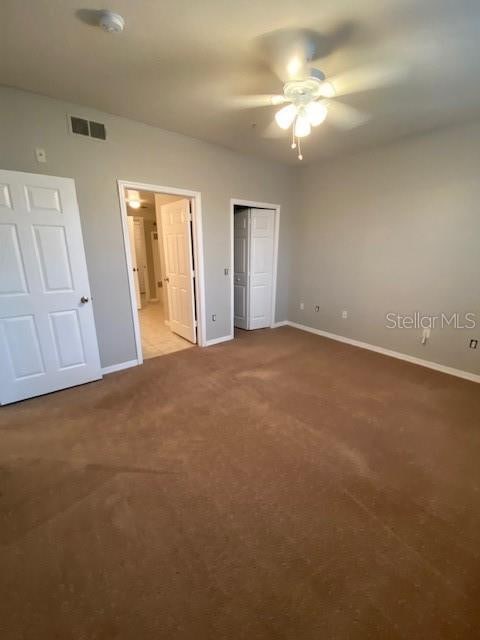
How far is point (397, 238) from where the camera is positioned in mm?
3551

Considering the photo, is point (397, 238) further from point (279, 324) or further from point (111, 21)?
point (111, 21)

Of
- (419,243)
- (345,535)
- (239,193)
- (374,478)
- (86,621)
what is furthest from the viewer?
(239,193)

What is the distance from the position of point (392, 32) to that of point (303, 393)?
2.81m

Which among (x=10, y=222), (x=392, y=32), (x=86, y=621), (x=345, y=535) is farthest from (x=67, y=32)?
(x=345, y=535)

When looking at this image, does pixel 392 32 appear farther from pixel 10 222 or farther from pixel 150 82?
pixel 10 222

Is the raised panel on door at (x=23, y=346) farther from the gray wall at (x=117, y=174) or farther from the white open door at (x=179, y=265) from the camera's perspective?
the white open door at (x=179, y=265)

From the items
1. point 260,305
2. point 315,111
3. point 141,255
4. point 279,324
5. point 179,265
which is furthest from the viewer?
point 141,255

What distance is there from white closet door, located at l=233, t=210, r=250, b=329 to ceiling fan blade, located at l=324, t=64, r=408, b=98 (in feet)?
7.65

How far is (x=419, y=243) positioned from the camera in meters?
3.36

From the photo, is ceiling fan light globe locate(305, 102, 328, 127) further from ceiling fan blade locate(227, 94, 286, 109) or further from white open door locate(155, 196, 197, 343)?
white open door locate(155, 196, 197, 343)

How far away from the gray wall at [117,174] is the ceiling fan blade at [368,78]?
182 cm

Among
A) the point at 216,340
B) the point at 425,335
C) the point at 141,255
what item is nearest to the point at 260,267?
the point at 216,340

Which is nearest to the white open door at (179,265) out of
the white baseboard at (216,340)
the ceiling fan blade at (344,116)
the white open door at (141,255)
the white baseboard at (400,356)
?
the white baseboard at (216,340)

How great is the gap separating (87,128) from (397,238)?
149 inches
